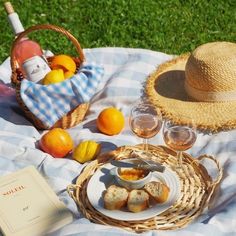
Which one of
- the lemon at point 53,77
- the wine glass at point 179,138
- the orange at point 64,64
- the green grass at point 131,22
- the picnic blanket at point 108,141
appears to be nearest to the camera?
the picnic blanket at point 108,141

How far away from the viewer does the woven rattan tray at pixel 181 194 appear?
174 cm

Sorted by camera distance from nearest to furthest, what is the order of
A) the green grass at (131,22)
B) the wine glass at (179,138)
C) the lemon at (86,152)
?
the wine glass at (179,138)
the lemon at (86,152)
the green grass at (131,22)

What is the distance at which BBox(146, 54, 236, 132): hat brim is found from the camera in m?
2.23

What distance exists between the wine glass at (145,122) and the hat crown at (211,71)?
0.38 meters

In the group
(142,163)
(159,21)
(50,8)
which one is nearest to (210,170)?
(142,163)

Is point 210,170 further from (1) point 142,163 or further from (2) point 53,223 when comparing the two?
(2) point 53,223

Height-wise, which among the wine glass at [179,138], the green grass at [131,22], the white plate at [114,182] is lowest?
the green grass at [131,22]

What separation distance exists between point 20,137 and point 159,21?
1.63 meters

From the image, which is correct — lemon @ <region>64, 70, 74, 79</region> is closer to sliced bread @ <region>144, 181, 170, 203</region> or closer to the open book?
the open book

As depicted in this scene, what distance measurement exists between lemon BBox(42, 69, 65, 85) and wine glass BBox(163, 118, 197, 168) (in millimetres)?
511

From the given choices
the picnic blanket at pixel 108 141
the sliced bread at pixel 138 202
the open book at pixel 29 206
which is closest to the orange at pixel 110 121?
the picnic blanket at pixel 108 141

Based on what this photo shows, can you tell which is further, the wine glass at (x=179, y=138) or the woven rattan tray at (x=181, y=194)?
the wine glass at (x=179, y=138)

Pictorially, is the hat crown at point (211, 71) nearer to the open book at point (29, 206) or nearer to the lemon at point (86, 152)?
the lemon at point (86, 152)

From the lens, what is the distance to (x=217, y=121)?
2240 mm
